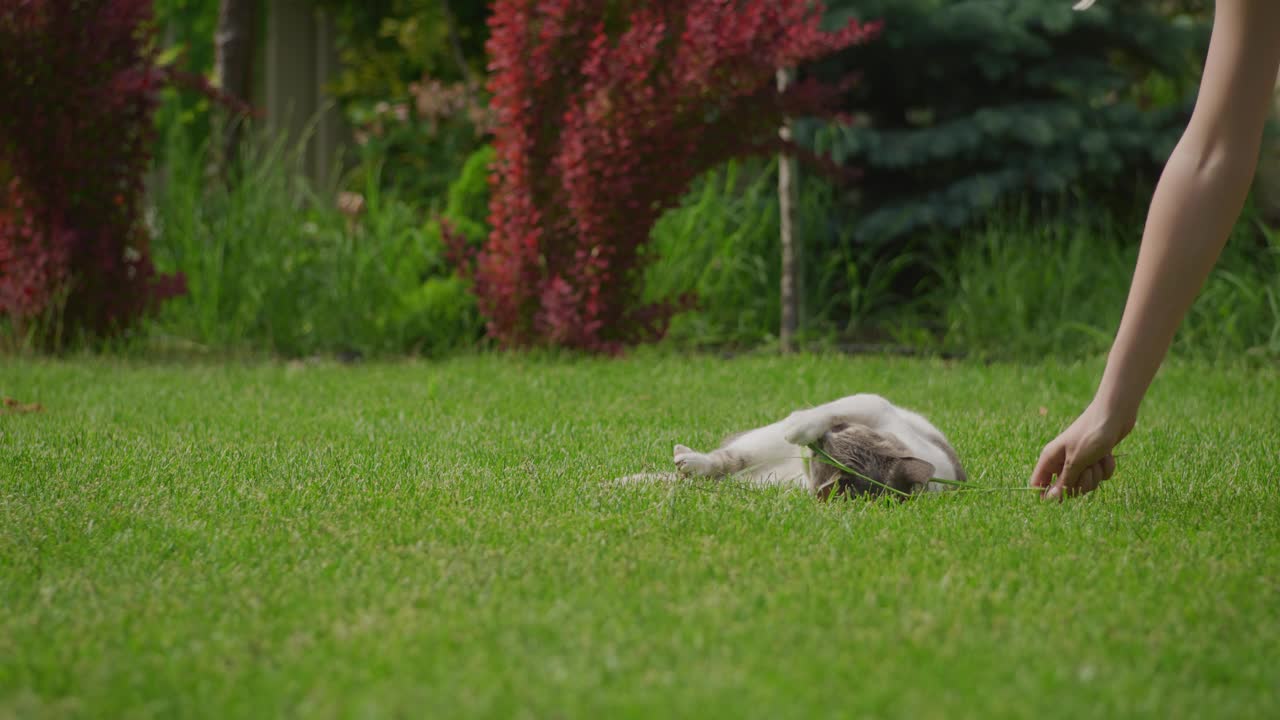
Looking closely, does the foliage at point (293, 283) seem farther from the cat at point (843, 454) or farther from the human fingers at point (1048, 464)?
the human fingers at point (1048, 464)

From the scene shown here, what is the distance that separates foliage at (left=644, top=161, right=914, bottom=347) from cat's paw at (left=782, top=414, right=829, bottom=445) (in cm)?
371

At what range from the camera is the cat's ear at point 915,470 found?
2973 mm

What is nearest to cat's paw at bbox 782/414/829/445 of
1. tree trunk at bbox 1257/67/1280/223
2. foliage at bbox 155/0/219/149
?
tree trunk at bbox 1257/67/1280/223

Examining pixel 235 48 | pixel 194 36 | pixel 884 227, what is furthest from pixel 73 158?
pixel 194 36

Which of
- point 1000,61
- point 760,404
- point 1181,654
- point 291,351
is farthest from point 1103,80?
point 1181,654

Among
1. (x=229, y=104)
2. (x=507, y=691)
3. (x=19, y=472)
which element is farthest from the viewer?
(x=229, y=104)

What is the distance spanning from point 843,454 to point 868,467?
0.07 metres

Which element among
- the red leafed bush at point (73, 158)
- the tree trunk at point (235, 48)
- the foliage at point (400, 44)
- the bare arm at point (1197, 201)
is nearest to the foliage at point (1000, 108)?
the red leafed bush at point (73, 158)

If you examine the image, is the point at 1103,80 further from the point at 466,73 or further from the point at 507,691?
the point at 507,691

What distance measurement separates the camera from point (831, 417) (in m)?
3.07

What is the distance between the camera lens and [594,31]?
239 inches

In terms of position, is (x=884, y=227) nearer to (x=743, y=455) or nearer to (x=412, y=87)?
(x=412, y=87)

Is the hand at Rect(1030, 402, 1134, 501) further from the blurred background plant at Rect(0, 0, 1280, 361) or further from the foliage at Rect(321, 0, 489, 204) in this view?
the foliage at Rect(321, 0, 489, 204)

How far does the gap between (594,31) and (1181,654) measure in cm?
481
